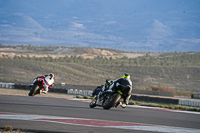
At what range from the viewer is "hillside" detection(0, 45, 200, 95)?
63.3 meters

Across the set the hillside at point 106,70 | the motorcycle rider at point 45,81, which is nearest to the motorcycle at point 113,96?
the motorcycle rider at point 45,81

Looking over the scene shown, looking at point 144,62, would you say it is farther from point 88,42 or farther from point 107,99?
point 88,42

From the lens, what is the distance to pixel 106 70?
3095 inches

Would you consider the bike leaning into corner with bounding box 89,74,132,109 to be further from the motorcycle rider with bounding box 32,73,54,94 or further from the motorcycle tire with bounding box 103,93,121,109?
the motorcycle rider with bounding box 32,73,54,94

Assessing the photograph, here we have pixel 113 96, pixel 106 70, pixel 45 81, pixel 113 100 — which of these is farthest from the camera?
pixel 106 70

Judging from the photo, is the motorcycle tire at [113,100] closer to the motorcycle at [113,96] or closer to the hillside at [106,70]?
the motorcycle at [113,96]

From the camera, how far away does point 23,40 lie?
7136 inches

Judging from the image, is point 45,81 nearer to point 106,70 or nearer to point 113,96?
point 113,96

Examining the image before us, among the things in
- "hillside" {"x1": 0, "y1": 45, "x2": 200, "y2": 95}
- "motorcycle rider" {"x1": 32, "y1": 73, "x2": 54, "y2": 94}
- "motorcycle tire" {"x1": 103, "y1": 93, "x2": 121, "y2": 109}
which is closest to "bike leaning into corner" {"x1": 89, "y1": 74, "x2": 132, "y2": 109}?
"motorcycle tire" {"x1": 103, "y1": 93, "x2": 121, "y2": 109}

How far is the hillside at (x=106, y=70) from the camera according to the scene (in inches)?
2494

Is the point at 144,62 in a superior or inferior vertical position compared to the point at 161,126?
superior

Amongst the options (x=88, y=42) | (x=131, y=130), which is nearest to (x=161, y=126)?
(x=131, y=130)

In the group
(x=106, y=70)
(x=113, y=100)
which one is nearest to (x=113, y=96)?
(x=113, y=100)

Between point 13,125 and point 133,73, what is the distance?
67.1 meters
